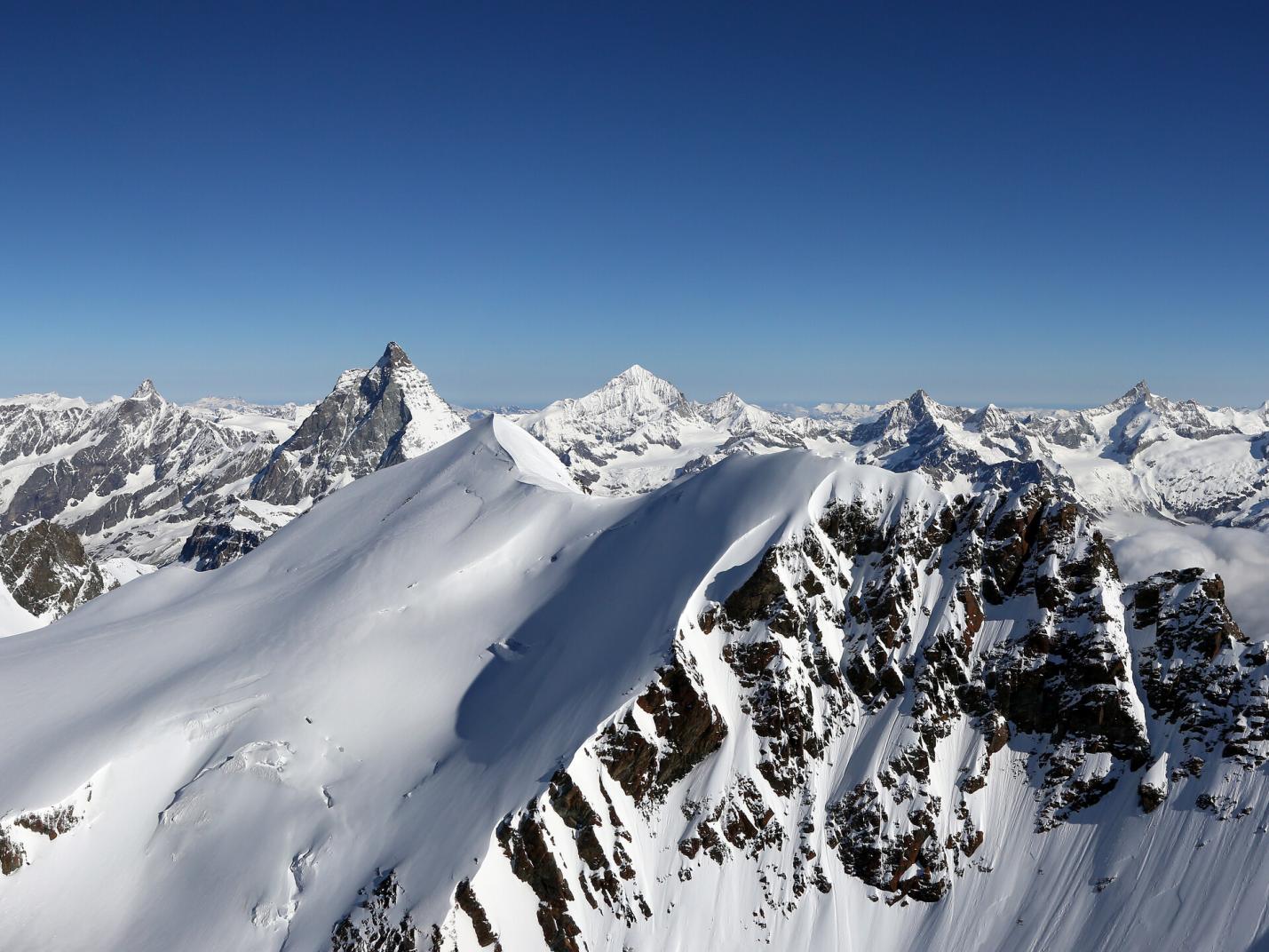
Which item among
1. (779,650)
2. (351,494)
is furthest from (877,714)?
(351,494)

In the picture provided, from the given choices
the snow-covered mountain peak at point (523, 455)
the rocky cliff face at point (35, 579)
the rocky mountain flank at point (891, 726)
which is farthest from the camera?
the rocky cliff face at point (35, 579)

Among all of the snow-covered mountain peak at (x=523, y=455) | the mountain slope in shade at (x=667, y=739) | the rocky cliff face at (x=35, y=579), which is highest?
the snow-covered mountain peak at (x=523, y=455)

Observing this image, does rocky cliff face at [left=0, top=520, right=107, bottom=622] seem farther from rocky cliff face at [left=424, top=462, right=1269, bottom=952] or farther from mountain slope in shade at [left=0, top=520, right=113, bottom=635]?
rocky cliff face at [left=424, top=462, right=1269, bottom=952]

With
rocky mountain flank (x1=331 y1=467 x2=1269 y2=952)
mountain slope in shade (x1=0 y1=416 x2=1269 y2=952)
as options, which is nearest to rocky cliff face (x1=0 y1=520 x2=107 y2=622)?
mountain slope in shade (x1=0 y1=416 x2=1269 y2=952)

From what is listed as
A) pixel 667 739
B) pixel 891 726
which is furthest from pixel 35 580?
pixel 891 726

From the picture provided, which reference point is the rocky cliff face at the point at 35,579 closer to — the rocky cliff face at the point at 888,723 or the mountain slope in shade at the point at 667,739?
the mountain slope in shade at the point at 667,739

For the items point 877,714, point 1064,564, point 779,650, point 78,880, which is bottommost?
point 78,880

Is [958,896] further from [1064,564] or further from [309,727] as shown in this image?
[309,727]

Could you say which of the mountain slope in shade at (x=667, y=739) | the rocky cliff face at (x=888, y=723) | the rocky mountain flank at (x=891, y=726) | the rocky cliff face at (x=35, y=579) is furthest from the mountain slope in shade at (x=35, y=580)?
the rocky cliff face at (x=888, y=723)
